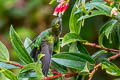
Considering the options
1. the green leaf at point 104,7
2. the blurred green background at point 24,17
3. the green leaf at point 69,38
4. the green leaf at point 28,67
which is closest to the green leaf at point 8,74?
the green leaf at point 28,67

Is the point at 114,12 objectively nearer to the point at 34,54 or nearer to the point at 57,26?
the point at 57,26

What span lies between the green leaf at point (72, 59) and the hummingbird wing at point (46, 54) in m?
0.03

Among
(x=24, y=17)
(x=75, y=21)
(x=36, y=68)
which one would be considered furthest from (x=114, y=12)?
(x=24, y=17)

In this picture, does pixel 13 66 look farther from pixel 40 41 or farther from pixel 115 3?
pixel 115 3

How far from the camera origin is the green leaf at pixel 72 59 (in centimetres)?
112

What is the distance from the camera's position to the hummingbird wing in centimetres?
106

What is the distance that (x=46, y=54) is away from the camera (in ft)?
3.54

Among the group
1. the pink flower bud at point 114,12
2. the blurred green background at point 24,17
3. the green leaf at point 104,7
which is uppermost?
the green leaf at point 104,7

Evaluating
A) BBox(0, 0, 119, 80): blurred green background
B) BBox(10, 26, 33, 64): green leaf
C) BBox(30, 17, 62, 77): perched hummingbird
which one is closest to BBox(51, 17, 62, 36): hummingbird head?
BBox(30, 17, 62, 77): perched hummingbird

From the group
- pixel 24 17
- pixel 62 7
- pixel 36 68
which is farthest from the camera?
pixel 24 17

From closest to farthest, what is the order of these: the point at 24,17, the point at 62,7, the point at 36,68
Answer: the point at 36,68 → the point at 62,7 → the point at 24,17

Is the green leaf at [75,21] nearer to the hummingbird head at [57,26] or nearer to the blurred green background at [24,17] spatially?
the hummingbird head at [57,26]

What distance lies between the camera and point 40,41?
113cm

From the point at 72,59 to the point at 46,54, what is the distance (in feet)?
0.33
